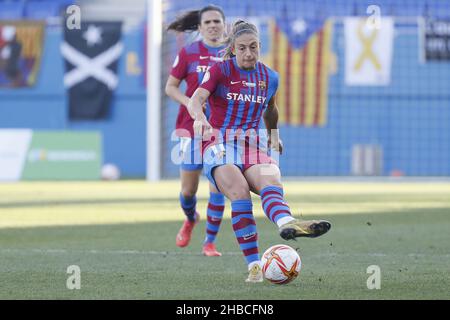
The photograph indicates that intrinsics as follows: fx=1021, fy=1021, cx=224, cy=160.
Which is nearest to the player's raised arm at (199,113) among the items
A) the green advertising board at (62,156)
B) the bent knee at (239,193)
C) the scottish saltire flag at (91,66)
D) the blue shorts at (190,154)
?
the bent knee at (239,193)

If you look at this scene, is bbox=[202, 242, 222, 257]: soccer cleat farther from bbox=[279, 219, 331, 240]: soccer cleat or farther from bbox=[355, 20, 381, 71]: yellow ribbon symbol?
bbox=[355, 20, 381, 71]: yellow ribbon symbol

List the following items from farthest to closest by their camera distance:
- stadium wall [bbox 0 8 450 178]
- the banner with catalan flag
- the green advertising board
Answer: stadium wall [bbox 0 8 450 178], the banner with catalan flag, the green advertising board

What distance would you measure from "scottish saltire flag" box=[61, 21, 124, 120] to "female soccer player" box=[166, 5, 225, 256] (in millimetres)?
18617

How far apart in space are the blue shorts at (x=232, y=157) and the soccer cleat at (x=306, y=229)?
89 centimetres

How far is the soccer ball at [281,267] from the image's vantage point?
6.65 m

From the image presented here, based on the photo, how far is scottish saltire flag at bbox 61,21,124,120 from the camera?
2817 cm

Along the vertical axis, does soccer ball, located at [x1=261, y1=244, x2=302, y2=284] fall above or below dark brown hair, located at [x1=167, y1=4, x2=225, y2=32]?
below

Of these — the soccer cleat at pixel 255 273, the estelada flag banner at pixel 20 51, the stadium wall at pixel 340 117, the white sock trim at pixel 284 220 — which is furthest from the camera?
the estelada flag banner at pixel 20 51

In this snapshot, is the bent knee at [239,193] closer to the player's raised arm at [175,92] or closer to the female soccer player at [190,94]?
the female soccer player at [190,94]

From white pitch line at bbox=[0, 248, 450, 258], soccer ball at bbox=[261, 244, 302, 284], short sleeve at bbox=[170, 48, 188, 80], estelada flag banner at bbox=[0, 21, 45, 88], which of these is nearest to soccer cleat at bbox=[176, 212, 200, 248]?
white pitch line at bbox=[0, 248, 450, 258]

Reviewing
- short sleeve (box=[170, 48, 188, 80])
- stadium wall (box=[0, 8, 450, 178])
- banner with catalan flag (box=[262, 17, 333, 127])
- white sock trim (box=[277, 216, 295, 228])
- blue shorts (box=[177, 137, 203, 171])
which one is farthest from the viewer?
stadium wall (box=[0, 8, 450, 178])

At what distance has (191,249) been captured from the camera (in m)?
9.62
